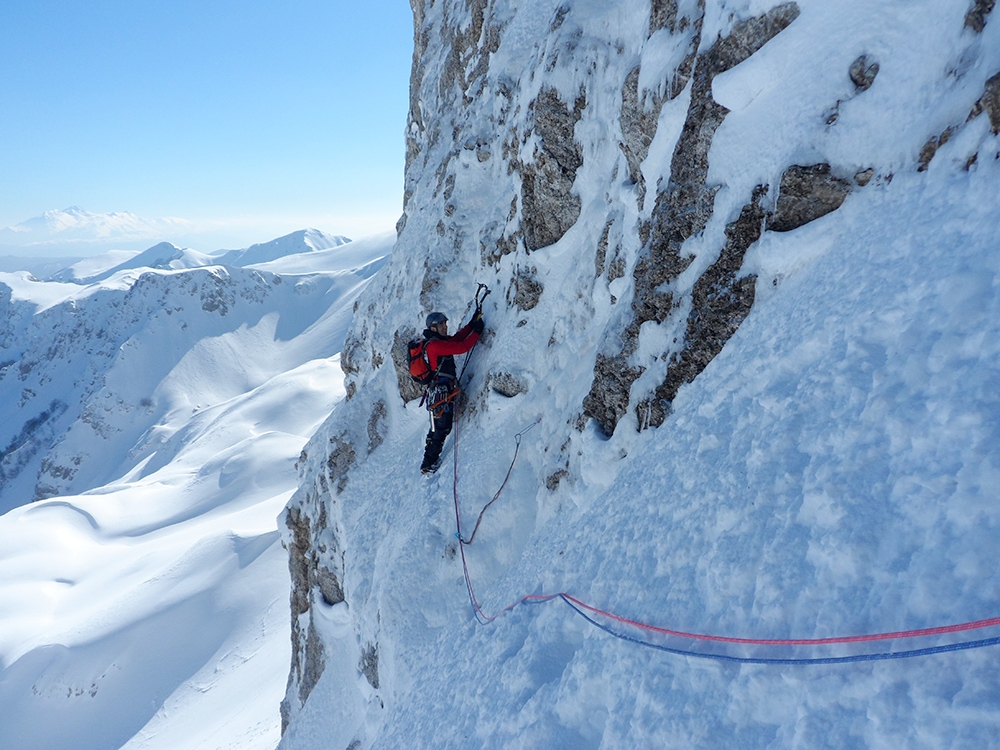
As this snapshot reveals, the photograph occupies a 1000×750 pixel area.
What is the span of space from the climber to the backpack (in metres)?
0.02

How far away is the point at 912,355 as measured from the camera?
2865 mm

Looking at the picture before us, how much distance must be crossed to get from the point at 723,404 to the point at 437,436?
5040mm

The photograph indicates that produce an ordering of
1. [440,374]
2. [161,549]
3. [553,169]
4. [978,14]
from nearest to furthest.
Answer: [978,14] → [553,169] → [440,374] → [161,549]

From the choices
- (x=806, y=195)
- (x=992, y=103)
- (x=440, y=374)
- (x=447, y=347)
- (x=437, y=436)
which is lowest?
(x=437, y=436)

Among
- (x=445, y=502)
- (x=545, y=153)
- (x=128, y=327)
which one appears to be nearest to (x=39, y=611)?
(x=445, y=502)

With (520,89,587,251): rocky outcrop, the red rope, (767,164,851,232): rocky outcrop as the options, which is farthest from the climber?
(767,164,851,232): rocky outcrop

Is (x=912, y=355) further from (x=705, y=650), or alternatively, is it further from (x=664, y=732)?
(x=664, y=732)

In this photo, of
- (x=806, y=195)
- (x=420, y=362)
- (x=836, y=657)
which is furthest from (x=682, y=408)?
(x=420, y=362)

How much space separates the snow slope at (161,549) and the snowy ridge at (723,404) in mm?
13403

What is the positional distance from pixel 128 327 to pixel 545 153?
381 ft

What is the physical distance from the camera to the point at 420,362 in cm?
784

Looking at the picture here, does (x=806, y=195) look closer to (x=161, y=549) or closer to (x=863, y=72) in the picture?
(x=863, y=72)

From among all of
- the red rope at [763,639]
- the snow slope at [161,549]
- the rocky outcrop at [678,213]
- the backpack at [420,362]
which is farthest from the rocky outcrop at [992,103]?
the snow slope at [161,549]

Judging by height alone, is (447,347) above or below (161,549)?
above
